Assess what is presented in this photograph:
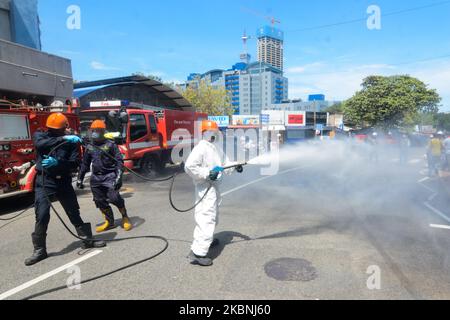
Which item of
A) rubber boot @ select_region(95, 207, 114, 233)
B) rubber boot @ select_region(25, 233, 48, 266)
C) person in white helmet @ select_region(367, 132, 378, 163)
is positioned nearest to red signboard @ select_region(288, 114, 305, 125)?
person in white helmet @ select_region(367, 132, 378, 163)

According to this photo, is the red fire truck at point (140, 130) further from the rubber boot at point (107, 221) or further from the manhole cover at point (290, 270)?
the manhole cover at point (290, 270)

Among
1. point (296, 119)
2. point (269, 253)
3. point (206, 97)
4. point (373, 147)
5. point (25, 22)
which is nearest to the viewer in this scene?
point (269, 253)

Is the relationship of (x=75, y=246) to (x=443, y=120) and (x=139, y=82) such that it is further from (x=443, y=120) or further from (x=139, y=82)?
(x=443, y=120)

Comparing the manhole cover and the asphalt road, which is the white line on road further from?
the manhole cover

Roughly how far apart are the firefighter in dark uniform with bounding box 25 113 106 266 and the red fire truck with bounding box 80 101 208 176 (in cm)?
491

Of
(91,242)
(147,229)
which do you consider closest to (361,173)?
(147,229)

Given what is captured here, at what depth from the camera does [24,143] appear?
25.1ft

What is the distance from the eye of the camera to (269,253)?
180 inches

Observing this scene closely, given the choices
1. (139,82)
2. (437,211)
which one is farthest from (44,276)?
(139,82)

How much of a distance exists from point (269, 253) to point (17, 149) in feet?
20.4

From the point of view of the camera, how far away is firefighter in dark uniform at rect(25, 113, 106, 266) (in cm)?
442

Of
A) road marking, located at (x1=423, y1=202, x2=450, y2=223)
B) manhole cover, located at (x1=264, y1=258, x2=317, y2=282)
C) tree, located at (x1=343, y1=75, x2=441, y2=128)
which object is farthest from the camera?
tree, located at (x1=343, y1=75, x2=441, y2=128)

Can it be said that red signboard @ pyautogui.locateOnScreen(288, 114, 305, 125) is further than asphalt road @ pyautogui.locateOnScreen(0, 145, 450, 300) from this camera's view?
Yes
